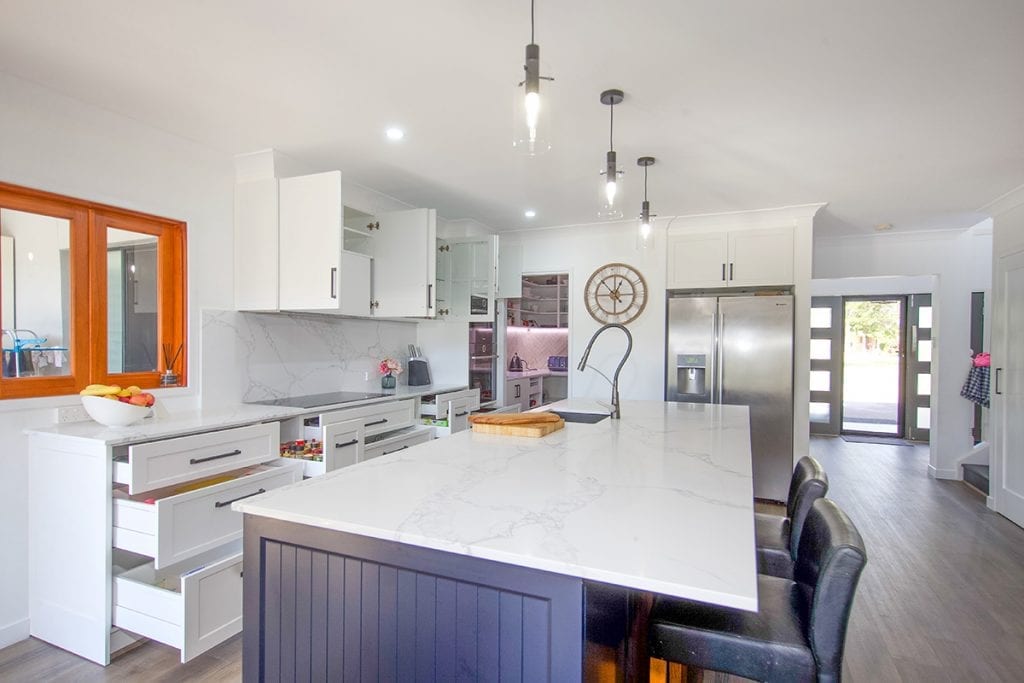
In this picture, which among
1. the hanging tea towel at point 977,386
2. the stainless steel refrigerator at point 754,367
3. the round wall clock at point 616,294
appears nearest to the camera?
the stainless steel refrigerator at point 754,367

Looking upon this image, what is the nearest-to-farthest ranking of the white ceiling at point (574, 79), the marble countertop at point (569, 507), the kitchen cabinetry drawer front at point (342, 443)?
the marble countertop at point (569, 507)
the white ceiling at point (574, 79)
the kitchen cabinetry drawer front at point (342, 443)

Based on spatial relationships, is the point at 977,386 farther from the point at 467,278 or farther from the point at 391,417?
the point at 391,417

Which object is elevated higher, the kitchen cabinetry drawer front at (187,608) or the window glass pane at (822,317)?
the window glass pane at (822,317)

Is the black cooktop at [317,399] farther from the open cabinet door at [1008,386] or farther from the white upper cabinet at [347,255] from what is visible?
the open cabinet door at [1008,386]

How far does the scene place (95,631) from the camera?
6.84ft

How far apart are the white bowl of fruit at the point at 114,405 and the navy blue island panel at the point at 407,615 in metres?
1.41

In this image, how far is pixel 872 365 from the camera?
23.5 feet

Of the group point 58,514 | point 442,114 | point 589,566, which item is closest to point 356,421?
point 58,514

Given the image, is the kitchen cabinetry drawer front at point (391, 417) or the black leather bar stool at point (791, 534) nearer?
the black leather bar stool at point (791, 534)

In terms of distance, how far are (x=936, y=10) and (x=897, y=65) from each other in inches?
14.2

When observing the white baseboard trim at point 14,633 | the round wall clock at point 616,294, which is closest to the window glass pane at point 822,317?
the round wall clock at point 616,294

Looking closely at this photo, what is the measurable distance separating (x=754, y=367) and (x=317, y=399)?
130 inches

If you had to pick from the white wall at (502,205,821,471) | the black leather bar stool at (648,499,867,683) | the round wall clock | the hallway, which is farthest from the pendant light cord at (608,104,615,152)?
the hallway

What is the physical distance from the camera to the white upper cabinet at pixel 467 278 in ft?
14.5
